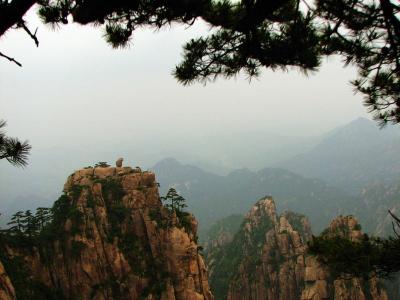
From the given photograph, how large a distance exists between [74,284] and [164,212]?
41.1 feet

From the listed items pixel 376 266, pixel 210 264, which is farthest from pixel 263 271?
pixel 376 266

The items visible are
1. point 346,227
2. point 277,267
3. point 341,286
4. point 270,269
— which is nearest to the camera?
point 341,286

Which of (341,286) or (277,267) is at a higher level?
(277,267)

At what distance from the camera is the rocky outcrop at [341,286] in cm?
5453

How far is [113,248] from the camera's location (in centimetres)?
4044

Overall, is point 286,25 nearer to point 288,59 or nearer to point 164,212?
point 288,59

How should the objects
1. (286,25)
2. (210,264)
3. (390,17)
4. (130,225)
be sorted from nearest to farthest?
(390,17)
(286,25)
(130,225)
(210,264)

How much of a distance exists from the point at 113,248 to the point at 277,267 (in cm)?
4549

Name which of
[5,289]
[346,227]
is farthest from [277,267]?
[5,289]

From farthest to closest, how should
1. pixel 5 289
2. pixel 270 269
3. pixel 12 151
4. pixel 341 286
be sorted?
1. pixel 270 269
2. pixel 341 286
3. pixel 5 289
4. pixel 12 151

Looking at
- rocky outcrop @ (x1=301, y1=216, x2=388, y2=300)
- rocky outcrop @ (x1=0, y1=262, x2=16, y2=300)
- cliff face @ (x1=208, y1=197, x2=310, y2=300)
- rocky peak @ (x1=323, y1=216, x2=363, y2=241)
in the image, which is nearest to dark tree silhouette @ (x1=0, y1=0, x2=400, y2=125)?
rocky outcrop @ (x1=0, y1=262, x2=16, y2=300)

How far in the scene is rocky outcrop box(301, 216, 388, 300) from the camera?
54.5 metres

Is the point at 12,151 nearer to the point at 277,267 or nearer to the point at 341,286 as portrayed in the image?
the point at 341,286

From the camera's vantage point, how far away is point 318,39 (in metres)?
5.53
